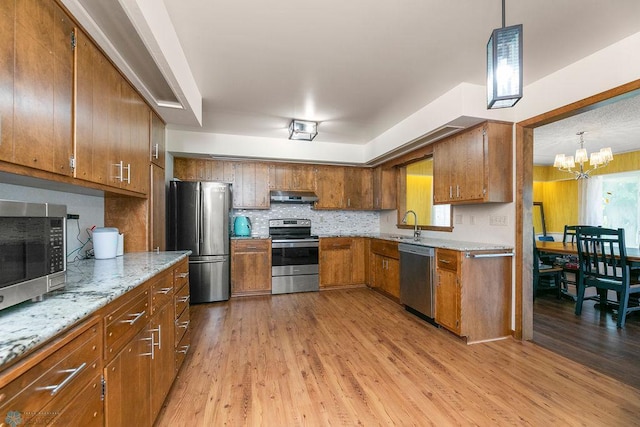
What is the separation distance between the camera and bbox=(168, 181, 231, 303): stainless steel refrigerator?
377cm

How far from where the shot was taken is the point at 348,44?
6.75 ft

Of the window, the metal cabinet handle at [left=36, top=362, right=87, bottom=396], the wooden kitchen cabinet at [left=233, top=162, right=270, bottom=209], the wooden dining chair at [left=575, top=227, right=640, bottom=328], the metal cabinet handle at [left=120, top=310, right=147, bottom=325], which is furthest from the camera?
the window

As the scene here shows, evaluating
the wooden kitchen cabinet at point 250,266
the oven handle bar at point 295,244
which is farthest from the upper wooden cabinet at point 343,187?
the wooden kitchen cabinet at point 250,266

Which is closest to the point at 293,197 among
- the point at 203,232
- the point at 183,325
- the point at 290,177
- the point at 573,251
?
the point at 290,177

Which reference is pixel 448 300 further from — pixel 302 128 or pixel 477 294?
pixel 302 128

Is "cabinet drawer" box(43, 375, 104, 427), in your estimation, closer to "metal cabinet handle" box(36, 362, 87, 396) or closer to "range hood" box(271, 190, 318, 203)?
"metal cabinet handle" box(36, 362, 87, 396)

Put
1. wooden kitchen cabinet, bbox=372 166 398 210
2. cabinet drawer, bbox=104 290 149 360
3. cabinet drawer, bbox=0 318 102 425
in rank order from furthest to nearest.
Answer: wooden kitchen cabinet, bbox=372 166 398 210 → cabinet drawer, bbox=104 290 149 360 → cabinet drawer, bbox=0 318 102 425

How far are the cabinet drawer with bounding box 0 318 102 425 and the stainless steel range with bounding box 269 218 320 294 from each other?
3319 mm

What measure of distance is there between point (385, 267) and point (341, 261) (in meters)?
0.81

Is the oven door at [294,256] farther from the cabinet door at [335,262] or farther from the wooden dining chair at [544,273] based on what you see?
the wooden dining chair at [544,273]

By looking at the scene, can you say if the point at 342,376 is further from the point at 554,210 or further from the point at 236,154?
the point at 554,210


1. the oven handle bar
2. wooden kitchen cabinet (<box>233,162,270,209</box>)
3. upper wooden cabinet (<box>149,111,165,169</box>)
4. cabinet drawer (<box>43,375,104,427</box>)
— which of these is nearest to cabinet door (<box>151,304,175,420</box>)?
cabinet drawer (<box>43,375,104,427</box>)

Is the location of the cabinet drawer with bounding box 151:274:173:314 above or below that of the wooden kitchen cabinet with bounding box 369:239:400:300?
above

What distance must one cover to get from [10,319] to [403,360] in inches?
95.6
